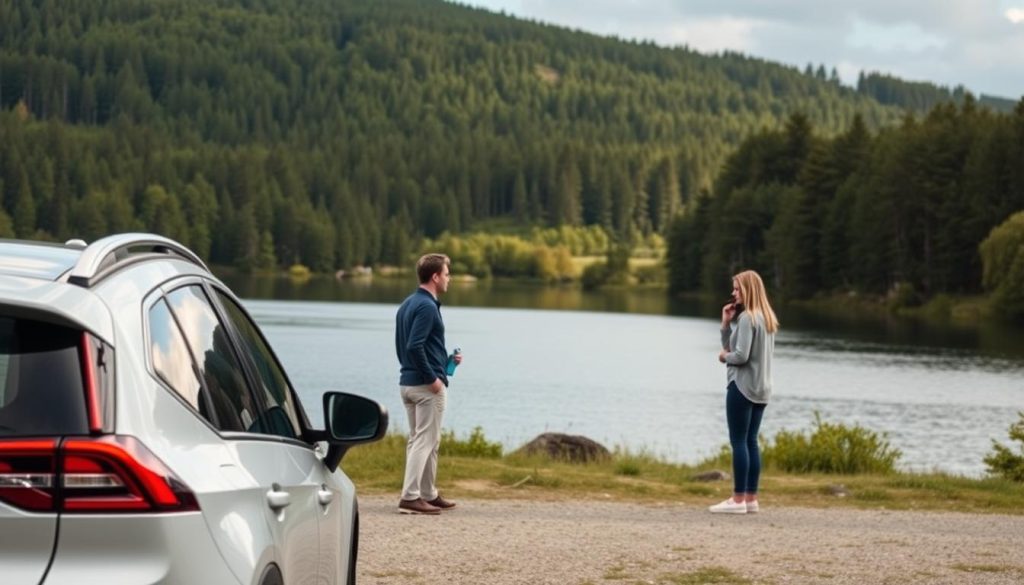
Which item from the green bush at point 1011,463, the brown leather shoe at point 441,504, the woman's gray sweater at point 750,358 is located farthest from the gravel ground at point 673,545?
the green bush at point 1011,463

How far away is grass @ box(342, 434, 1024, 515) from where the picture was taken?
1647 centimetres

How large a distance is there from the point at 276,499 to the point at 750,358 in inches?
434

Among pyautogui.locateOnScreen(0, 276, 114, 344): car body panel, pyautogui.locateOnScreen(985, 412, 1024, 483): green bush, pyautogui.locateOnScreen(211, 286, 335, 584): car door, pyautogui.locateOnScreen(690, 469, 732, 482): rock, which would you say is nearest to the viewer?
pyautogui.locateOnScreen(0, 276, 114, 344): car body panel

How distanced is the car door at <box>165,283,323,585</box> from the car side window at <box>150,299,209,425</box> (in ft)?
0.25

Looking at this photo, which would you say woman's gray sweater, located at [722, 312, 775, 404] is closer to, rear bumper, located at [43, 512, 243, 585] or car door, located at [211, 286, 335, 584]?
car door, located at [211, 286, 335, 584]

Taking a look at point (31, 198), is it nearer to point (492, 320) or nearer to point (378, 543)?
point (492, 320)

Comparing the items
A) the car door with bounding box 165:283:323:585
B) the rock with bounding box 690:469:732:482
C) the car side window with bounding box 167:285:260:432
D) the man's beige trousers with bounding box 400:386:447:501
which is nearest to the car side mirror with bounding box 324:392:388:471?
the car door with bounding box 165:283:323:585

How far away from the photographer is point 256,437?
4.49 metres

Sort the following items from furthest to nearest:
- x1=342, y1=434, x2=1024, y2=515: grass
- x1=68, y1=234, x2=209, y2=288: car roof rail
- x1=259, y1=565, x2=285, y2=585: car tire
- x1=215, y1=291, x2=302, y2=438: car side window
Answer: x1=342, y1=434, x2=1024, y2=515: grass
x1=215, y1=291, x2=302, y2=438: car side window
x1=259, y1=565, x2=285, y2=585: car tire
x1=68, y1=234, x2=209, y2=288: car roof rail

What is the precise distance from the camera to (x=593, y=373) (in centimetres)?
5719

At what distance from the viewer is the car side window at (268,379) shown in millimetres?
4980

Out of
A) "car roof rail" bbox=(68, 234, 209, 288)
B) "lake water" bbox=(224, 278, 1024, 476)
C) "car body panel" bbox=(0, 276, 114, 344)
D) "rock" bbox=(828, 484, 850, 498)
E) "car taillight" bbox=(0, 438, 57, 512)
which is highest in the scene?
"car roof rail" bbox=(68, 234, 209, 288)

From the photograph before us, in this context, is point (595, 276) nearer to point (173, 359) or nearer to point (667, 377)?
point (667, 377)

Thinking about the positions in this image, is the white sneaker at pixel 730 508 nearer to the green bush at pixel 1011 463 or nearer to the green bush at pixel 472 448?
the green bush at pixel 1011 463
